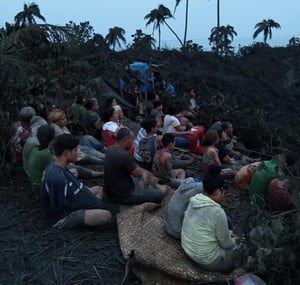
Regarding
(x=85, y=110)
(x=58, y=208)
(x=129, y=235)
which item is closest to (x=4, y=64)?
(x=85, y=110)

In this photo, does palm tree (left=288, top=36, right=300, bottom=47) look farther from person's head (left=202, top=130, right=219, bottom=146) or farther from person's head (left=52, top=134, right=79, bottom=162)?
person's head (left=52, top=134, right=79, bottom=162)

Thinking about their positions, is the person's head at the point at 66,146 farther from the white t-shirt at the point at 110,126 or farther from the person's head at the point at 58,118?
the white t-shirt at the point at 110,126

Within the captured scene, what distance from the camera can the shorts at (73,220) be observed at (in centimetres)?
566

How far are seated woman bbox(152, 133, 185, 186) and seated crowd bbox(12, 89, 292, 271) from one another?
0.01 metres

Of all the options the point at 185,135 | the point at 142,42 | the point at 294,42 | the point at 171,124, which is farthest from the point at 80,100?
the point at 294,42

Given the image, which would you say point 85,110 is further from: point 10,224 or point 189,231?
point 189,231

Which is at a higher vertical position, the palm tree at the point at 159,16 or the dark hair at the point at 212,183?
the palm tree at the point at 159,16

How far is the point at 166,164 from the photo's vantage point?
24.2 feet

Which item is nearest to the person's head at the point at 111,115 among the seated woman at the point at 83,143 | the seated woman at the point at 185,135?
the seated woman at the point at 83,143

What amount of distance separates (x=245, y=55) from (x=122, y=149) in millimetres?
21528

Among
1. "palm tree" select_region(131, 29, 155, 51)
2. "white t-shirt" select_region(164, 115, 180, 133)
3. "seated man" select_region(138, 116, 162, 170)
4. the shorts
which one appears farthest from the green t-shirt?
"palm tree" select_region(131, 29, 155, 51)

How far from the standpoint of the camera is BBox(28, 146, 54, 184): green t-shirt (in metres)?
6.33

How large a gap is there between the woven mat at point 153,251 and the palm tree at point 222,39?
68.1 ft

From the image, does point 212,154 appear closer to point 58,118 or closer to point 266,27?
point 58,118
